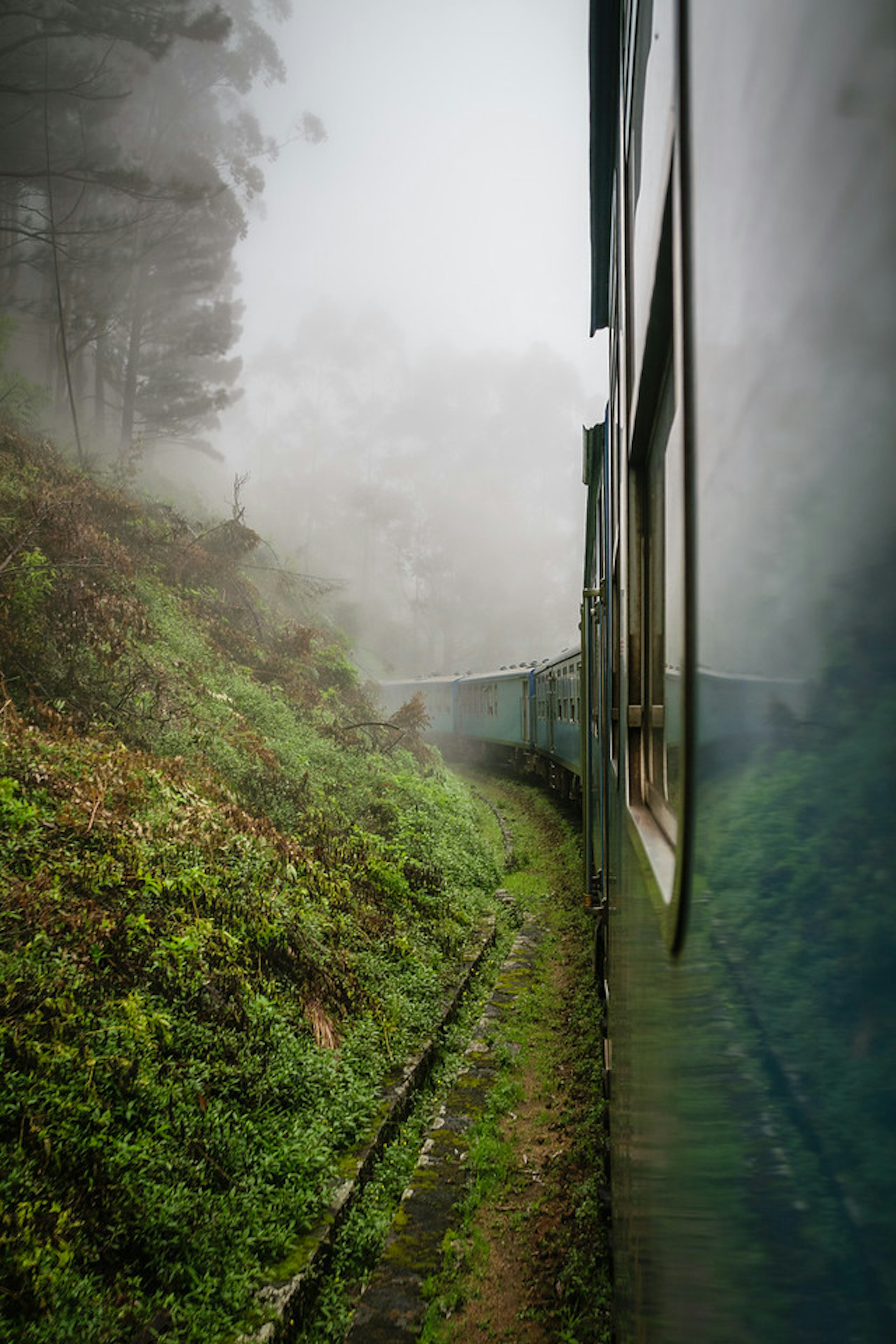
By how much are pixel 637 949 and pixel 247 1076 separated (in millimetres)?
3635

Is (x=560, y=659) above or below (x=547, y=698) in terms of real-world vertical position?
above

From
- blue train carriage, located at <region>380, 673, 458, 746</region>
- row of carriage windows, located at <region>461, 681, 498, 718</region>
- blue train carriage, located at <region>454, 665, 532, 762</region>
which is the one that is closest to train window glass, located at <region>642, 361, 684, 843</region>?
blue train carriage, located at <region>454, 665, 532, 762</region>

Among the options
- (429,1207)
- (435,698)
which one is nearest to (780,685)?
(429,1207)

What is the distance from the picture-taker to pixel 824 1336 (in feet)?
1.28

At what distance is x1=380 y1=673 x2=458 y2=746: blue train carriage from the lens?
1054 inches

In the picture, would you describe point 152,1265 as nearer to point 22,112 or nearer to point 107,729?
point 107,729

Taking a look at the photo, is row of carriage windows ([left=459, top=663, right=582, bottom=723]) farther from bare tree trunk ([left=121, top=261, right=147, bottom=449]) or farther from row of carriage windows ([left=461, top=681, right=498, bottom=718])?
bare tree trunk ([left=121, top=261, right=147, bottom=449])

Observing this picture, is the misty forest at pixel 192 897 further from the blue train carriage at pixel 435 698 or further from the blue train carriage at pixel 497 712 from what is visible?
the blue train carriage at pixel 435 698

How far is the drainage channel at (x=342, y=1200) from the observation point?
3291 mm

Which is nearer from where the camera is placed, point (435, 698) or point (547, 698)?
point (547, 698)

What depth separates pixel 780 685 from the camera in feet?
1.50

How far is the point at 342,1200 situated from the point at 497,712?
17840 mm

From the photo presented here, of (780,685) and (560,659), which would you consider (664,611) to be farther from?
(560,659)

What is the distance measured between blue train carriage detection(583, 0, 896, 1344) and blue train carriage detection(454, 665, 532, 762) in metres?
17.0
